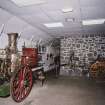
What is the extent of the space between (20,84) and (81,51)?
5.62 m

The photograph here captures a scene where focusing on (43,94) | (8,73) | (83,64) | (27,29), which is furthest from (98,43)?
(8,73)

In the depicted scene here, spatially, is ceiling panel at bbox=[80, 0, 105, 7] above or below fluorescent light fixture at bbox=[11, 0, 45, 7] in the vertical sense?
below

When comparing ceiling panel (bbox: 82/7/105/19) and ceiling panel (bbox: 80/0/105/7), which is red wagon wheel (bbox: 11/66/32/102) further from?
ceiling panel (bbox: 82/7/105/19)

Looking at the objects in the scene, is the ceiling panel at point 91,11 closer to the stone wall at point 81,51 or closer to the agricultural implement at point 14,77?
the agricultural implement at point 14,77

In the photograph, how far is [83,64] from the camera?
764 cm

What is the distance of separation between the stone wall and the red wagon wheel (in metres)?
4.79

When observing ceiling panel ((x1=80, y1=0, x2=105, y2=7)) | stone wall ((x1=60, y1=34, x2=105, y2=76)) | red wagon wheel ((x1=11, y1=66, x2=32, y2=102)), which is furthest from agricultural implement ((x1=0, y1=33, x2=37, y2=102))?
stone wall ((x1=60, y1=34, x2=105, y2=76))

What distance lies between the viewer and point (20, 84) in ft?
8.61

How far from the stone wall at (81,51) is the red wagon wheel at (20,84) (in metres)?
4.79

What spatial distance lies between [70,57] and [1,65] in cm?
533

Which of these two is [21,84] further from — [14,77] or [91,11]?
[91,11]

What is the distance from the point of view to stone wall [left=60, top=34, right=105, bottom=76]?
749cm

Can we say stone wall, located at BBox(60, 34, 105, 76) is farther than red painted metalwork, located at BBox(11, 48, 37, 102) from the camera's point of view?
Yes

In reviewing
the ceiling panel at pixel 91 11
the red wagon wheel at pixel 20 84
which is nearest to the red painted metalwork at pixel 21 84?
the red wagon wheel at pixel 20 84
